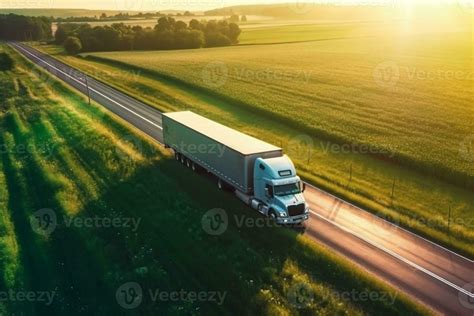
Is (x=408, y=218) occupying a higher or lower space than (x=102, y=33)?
lower

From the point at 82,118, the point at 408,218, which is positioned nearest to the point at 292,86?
the point at 82,118

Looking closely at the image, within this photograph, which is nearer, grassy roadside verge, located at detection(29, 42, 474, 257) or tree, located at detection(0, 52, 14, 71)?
grassy roadside verge, located at detection(29, 42, 474, 257)

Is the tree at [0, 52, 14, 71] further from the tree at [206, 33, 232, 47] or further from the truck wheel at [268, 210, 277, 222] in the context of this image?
the truck wheel at [268, 210, 277, 222]

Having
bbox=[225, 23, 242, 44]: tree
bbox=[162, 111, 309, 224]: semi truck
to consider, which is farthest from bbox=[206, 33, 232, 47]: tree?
bbox=[162, 111, 309, 224]: semi truck

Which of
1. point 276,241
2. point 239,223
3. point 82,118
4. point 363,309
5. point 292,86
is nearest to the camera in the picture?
point 363,309

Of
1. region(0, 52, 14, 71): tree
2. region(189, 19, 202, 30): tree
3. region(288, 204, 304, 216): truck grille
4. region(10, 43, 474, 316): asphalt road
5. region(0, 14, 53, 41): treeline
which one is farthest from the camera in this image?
region(0, 14, 53, 41): treeline

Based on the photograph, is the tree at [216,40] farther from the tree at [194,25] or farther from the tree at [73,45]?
the tree at [73,45]

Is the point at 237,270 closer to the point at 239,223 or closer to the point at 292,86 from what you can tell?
the point at 239,223

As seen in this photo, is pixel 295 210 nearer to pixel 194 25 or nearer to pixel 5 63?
pixel 5 63
